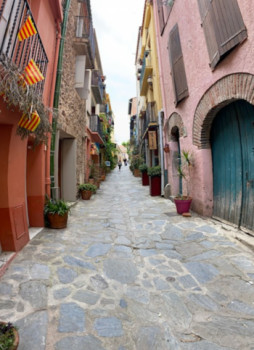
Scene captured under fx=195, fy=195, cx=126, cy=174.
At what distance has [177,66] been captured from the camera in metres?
6.18

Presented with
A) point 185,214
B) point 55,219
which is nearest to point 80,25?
point 55,219

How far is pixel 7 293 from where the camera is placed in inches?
89.3

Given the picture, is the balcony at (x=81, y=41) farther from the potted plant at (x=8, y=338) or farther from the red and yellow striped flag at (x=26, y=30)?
the potted plant at (x=8, y=338)

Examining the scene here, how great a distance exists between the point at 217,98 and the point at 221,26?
1.32m

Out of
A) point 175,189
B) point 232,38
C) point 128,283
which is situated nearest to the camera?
point 128,283

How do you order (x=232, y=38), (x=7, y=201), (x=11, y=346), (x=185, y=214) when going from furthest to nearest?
Result: (x=185, y=214) < (x=232, y=38) < (x=7, y=201) < (x=11, y=346)

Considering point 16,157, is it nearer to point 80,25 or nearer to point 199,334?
point 199,334

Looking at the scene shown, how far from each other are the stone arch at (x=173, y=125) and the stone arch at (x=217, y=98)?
40.4 inches

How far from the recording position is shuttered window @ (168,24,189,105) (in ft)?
19.2

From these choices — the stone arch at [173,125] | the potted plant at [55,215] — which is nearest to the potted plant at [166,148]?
the stone arch at [173,125]

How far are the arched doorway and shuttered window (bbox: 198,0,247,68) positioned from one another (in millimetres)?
1087

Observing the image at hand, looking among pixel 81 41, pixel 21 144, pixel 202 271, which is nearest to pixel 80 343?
pixel 202 271

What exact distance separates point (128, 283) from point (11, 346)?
1461mm

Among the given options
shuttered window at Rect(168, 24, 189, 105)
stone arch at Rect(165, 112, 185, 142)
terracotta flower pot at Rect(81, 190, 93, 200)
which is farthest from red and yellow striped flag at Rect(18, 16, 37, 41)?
terracotta flower pot at Rect(81, 190, 93, 200)
